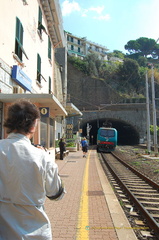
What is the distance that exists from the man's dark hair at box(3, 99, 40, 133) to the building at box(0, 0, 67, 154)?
4509 mm

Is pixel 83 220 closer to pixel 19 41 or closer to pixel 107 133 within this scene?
pixel 19 41

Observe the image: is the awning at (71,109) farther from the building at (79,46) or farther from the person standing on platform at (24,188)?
the building at (79,46)

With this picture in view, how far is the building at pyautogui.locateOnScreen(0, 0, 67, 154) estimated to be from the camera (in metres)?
7.75

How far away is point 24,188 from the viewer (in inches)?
61.8

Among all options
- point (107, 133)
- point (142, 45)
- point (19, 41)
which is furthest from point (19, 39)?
point (142, 45)

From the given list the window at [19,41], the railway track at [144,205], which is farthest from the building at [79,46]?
the railway track at [144,205]

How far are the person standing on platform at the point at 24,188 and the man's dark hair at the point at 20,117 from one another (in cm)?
8

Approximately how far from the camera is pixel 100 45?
10462cm

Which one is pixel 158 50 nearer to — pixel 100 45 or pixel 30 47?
pixel 100 45

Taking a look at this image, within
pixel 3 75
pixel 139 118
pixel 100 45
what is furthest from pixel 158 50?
pixel 3 75

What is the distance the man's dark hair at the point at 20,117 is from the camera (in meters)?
1.77

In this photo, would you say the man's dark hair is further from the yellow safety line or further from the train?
the train

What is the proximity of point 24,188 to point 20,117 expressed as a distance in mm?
556

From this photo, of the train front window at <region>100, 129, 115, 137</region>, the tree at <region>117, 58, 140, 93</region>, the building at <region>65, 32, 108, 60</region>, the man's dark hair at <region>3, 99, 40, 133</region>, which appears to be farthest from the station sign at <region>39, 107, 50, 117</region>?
the building at <region>65, 32, 108, 60</region>
